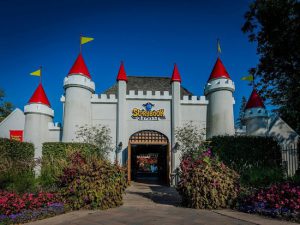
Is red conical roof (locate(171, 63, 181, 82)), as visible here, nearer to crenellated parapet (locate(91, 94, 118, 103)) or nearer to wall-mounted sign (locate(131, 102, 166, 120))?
wall-mounted sign (locate(131, 102, 166, 120))

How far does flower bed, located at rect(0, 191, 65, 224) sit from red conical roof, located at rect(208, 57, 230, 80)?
48.0 ft

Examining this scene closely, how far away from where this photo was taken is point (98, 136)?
17.8 metres

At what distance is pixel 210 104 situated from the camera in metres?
19.5

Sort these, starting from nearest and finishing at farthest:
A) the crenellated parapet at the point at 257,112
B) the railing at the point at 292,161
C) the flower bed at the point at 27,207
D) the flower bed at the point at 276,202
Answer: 1. the flower bed at the point at 27,207
2. the flower bed at the point at 276,202
3. the railing at the point at 292,161
4. the crenellated parapet at the point at 257,112

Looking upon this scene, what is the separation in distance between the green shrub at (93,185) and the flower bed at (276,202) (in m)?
3.69

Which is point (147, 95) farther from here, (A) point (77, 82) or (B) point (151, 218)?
(B) point (151, 218)

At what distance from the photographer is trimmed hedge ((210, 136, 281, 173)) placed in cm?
1503

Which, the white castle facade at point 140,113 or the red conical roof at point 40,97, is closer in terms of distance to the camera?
the white castle facade at point 140,113

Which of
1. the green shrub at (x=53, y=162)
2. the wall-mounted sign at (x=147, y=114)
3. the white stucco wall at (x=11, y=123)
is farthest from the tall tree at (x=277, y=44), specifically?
the white stucco wall at (x=11, y=123)

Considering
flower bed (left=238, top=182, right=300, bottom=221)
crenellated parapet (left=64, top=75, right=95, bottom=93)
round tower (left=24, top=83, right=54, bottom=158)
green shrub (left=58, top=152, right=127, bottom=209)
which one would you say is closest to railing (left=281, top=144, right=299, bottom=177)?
flower bed (left=238, top=182, right=300, bottom=221)

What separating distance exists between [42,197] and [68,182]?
1.12 m

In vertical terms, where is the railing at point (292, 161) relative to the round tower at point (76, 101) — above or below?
below

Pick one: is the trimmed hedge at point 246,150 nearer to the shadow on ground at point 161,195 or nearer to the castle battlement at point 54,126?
the shadow on ground at point 161,195

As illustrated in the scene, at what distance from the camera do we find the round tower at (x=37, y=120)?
18516 mm
